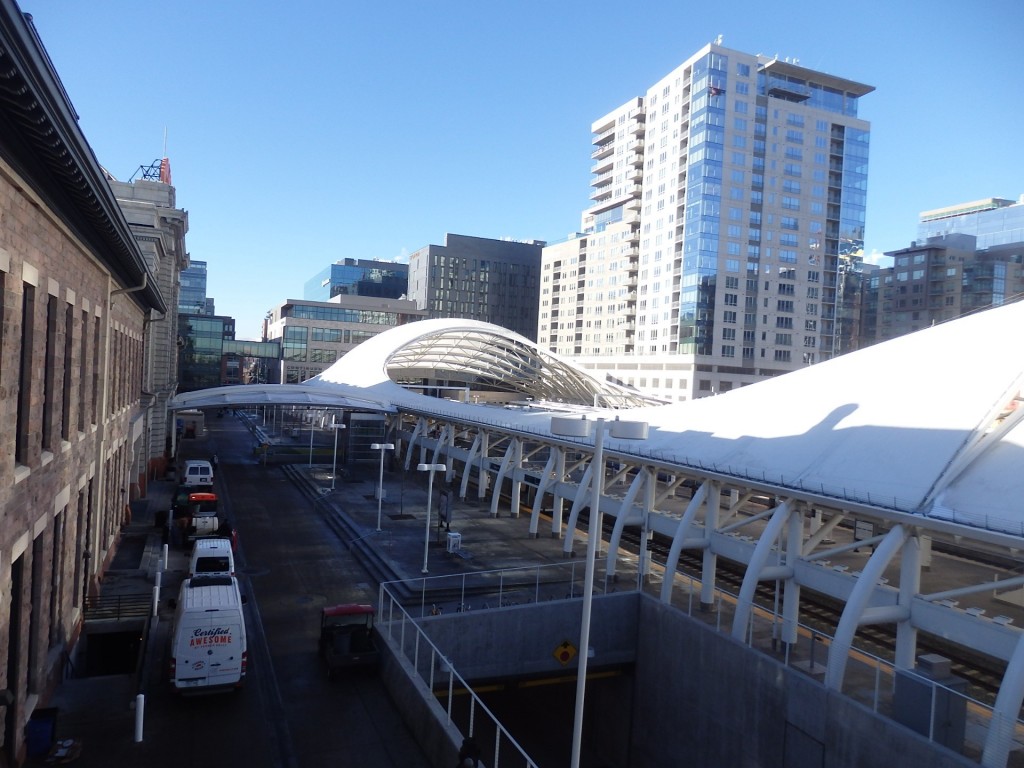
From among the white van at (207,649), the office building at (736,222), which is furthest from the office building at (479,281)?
the white van at (207,649)

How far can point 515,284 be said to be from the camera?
148 metres

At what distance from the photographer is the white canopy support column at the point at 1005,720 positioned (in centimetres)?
1252

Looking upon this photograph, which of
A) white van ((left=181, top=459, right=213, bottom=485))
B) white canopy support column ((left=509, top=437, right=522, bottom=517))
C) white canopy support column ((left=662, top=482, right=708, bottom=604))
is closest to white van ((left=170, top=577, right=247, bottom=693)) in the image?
white canopy support column ((left=662, top=482, right=708, bottom=604))

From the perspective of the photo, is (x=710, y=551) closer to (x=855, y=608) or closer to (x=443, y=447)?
(x=855, y=608)

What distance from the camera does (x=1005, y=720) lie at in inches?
495

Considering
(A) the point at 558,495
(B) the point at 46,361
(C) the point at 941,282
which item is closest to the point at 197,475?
(A) the point at 558,495

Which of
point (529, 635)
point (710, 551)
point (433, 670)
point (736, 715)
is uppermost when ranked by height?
point (710, 551)

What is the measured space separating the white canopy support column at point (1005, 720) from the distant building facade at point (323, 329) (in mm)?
88781

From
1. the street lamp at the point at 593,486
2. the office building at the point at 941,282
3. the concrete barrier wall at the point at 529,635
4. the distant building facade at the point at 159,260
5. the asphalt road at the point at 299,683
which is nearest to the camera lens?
the street lamp at the point at 593,486

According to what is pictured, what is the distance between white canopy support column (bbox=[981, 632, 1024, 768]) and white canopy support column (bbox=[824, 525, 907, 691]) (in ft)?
9.35

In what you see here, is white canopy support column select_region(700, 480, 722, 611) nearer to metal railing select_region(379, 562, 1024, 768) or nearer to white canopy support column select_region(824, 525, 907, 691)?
metal railing select_region(379, 562, 1024, 768)

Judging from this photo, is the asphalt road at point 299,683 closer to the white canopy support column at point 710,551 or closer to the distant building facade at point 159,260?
the white canopy support column at point 710,551

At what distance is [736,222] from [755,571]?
6771 centimetres

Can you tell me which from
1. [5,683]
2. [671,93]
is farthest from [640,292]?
[5,683]
